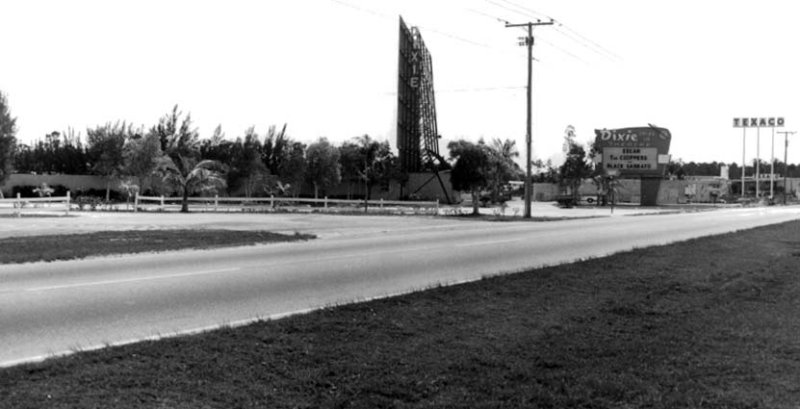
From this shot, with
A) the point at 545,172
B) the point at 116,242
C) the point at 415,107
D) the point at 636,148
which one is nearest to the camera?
the point at 116,242

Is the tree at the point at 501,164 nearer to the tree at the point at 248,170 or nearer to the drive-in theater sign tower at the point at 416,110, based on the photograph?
the drive-in theater sign tower at the point at 416,110

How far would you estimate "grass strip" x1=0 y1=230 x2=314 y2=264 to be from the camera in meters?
14.7

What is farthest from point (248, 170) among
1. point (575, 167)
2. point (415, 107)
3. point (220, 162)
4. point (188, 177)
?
point (575, 167)

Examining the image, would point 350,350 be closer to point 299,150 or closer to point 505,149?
point 505,149

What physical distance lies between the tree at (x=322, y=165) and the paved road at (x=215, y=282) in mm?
35453

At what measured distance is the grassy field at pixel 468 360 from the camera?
5.00 metres

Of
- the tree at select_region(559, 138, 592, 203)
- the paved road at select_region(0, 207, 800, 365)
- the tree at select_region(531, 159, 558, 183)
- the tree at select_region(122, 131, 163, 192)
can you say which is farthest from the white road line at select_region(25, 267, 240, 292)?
the tree at select_region(531, 159, 558, 183)

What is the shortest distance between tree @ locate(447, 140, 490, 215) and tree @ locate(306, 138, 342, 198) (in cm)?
1839

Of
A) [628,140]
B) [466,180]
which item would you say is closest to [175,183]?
[466,180]

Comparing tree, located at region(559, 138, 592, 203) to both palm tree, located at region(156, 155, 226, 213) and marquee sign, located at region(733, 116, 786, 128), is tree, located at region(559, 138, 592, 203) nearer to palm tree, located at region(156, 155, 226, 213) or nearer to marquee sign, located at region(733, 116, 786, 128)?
marquee sign, located at region(733, 116, 786, 128)

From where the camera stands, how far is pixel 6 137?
3697 cm

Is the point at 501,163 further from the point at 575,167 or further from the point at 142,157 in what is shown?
the point at 575,167

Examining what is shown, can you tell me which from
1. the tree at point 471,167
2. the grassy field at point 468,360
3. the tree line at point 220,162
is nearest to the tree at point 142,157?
the tree line at point 220,162

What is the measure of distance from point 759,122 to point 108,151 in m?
75.8
